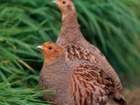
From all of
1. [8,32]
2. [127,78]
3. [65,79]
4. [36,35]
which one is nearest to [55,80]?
[65,79]

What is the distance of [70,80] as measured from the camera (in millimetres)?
6398

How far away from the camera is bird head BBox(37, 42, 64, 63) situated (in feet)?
20.7

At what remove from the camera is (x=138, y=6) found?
9344 millimetres

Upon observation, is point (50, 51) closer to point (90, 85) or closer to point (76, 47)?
point (90, 85)

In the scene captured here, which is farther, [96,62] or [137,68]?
[137,68]

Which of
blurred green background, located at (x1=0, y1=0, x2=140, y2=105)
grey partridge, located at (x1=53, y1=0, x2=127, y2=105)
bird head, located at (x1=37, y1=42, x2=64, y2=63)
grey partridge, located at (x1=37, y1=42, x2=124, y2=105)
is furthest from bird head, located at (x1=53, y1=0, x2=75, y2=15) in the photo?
bird head, located at (x1=37, y1=42, x2=64, y2=63)

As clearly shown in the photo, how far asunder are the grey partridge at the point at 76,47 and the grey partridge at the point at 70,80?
1.16 ft

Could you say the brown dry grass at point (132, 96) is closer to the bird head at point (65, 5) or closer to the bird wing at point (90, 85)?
the bird head at point (65, 5)

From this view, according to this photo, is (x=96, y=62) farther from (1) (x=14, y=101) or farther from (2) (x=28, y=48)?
(1) (x=14, y=101)

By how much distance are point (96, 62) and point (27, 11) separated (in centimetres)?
136

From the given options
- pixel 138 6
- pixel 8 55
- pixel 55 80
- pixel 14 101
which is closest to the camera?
pixel 14 101

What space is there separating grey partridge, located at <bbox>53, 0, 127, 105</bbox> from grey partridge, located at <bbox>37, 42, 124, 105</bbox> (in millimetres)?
352

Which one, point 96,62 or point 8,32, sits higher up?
point 8,32

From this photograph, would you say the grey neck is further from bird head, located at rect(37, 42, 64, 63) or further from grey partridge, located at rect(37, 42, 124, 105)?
bird head, located at rect(37, 42, 64, 63)
